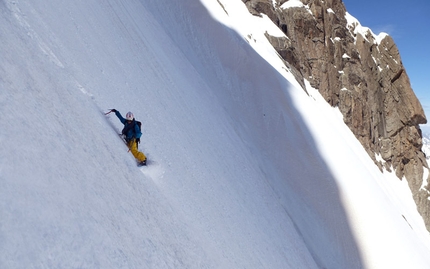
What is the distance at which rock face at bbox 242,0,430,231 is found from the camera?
4138 cm

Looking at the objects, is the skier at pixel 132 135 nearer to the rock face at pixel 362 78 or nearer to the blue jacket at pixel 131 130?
the blue jacket at pixel 131 130

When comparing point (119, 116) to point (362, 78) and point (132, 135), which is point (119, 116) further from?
point (362, 78)

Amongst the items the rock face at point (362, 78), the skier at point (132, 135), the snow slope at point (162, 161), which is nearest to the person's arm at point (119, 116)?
the skier at point (132, 135)

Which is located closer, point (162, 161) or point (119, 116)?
point (119, 116)

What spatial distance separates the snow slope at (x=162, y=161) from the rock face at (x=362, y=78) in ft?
65.9

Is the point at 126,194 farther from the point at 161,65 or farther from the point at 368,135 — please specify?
the point at 368,135

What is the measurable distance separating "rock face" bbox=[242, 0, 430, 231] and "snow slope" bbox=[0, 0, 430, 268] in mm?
20096

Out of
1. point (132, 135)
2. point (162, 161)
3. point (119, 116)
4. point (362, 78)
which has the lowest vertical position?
point (362, 78)

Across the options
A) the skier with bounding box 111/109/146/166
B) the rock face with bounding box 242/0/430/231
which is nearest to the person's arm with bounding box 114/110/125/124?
the skier with bounding box 111/109/146/166

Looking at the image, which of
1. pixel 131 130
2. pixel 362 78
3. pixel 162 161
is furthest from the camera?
pixel 362 78

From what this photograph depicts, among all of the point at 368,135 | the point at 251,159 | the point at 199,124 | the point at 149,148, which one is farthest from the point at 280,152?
the point at 368,135

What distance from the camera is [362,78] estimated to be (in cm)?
4712

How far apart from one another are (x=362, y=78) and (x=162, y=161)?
47292 mm

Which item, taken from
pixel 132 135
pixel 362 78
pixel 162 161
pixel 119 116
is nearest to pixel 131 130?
pixel 132 135
